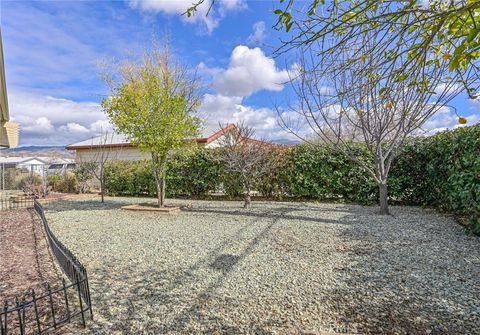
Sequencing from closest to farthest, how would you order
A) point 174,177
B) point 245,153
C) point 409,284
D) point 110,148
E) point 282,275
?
point 409,284 < point 282,275 < point 245,153 < point 174,177 < point 110,148

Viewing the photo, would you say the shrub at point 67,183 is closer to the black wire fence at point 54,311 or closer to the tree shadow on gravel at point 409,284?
the black wire fence at point 54,311

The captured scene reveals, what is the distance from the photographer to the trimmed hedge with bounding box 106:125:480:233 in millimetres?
6398

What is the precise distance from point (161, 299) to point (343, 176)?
26.8 feet

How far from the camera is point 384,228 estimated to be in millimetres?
6273

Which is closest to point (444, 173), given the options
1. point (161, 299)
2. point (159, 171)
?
point (161, 299)

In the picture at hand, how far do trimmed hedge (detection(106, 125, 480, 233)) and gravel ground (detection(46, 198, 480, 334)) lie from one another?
1267 mm

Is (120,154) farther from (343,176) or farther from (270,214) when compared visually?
(343,176)

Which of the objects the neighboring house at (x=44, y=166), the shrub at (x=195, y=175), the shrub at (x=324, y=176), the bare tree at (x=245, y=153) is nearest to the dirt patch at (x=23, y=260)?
the bare tree at (x=245, y=153)

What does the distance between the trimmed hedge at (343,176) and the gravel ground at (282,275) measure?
1267 mm

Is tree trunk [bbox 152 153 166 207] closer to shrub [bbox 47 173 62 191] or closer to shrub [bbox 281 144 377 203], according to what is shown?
shrub [bbox 281 144 377 203]

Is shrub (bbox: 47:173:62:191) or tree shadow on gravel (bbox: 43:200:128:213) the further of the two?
shrub (bbox: 47:173:62:191)

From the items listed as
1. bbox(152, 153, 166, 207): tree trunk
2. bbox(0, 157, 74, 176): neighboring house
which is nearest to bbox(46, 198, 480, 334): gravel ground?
bbox(152, 153, 166, 207): tree trunk

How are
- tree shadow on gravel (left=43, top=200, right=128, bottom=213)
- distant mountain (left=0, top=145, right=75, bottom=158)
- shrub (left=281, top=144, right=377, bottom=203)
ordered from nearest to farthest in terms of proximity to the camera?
tree shadow on gravel (left=43, top=200, right=128, bottom=213)
shrub (left=281, top=144, right=377, bottom=203)
distant mountain (left=0, top=145, right=75, bottom=158)

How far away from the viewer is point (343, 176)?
10.0 m
